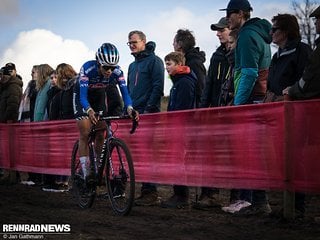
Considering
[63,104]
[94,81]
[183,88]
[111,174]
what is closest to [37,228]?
[111,174]

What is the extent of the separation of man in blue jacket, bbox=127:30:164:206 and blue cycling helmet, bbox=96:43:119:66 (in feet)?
4.80

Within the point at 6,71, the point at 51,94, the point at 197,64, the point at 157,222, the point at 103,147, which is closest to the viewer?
the point at 157,222

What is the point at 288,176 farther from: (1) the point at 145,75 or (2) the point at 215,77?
(1) the point at 145,75

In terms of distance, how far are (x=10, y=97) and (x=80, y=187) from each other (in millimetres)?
5851

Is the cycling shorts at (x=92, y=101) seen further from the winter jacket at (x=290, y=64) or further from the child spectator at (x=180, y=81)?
the winter jacket at (x=290, y=64)

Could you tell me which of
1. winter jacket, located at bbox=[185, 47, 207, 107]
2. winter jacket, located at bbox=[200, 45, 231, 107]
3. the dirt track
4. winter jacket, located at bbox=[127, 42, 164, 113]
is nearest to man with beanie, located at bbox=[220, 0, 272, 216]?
the dirt track

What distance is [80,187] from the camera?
8.85 meters

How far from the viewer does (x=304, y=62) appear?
693cm

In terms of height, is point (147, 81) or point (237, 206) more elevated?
point (147, 81)

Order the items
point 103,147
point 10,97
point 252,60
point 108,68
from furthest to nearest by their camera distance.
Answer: point 10,97
point 108,68
point 103,147
point 252,60

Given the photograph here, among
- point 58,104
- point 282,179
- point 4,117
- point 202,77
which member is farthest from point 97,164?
point 4,117

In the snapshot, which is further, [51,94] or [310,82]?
[51,94]

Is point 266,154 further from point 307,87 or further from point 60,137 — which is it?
point 60,137

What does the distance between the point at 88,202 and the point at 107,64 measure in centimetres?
202
